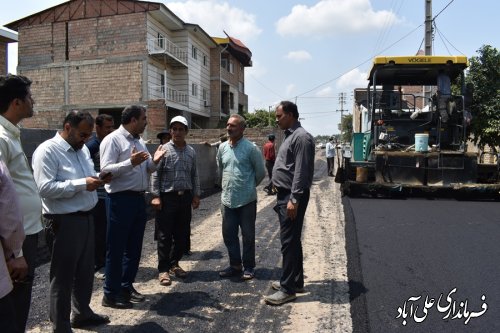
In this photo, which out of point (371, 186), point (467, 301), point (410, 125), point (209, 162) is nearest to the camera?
point (467, 301)

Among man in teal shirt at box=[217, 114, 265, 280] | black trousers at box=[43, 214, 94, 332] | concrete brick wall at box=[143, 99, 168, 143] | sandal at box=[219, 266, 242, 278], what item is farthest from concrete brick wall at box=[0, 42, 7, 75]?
black trousers at box=[43, 214, 94, 332]

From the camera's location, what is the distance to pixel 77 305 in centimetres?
342

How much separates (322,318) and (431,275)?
1538mm

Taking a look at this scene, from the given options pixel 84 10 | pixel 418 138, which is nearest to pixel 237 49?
pixel 84 10

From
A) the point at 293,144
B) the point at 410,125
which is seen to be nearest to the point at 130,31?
the point at 410,125

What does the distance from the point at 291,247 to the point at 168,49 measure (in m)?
22.1

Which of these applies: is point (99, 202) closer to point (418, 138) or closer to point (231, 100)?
point (418, 138)

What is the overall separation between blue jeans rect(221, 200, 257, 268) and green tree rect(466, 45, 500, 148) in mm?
10940

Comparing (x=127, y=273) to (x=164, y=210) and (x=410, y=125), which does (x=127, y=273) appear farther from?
(x=410, y=125)

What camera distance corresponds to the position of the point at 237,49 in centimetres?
3372

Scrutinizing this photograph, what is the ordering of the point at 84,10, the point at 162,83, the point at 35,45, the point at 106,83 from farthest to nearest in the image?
1. the point at 162,83
2. the point at 35,45
3. the point at 84,10
4. the point at 106,83

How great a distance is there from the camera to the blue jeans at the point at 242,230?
15.4 feet

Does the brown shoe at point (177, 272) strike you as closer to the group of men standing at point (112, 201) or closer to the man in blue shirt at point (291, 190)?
the group of men standing at point (112, 201)

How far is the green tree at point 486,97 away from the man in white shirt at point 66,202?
1279cm
